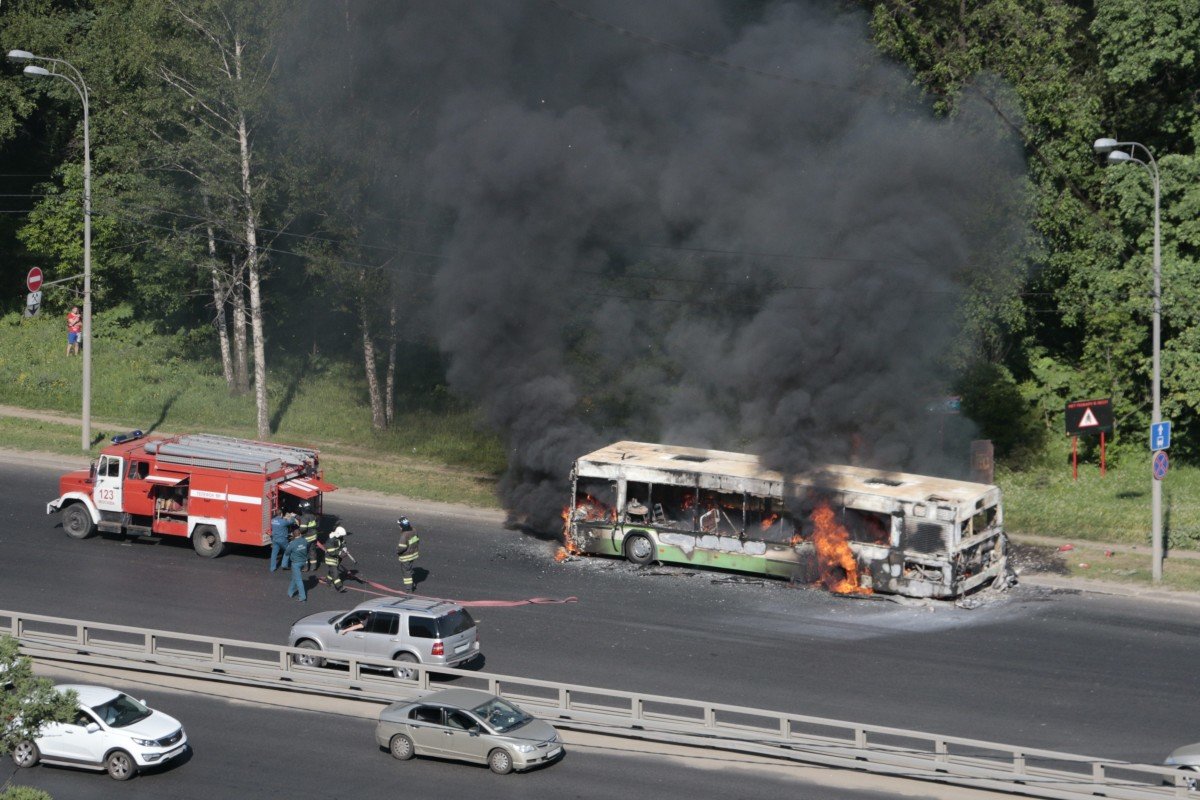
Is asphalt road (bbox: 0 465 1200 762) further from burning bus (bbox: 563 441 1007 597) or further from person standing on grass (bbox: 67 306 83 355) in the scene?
person standing on grass (bbox: 67 306 83 355)

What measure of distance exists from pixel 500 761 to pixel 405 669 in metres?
3.64

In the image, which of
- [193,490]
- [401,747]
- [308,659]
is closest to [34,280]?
[193,490]

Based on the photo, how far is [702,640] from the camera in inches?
965

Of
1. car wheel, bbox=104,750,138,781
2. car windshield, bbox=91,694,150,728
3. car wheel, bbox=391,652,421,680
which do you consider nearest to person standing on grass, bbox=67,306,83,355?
car wheel, bbox=391,652,421,680

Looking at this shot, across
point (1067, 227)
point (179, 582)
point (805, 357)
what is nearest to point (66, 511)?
point (179, 582)

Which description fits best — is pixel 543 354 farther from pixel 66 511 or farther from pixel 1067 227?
pixel 1067 227

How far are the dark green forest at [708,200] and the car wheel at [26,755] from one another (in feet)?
47.5

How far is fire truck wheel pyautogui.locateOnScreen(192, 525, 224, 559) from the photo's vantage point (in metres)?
28.9

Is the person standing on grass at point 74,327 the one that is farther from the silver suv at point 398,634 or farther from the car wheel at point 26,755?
the car wheel at point 26,755

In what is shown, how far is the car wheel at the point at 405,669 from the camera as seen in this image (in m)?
A: 21.5

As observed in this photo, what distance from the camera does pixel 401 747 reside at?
1888 cm

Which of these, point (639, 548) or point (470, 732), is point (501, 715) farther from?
point (639, 548)

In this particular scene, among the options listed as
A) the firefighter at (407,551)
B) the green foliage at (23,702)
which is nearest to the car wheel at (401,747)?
the green foliage at (23,702)

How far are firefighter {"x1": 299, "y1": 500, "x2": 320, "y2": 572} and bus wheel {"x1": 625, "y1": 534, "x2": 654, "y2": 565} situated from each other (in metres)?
6.37
